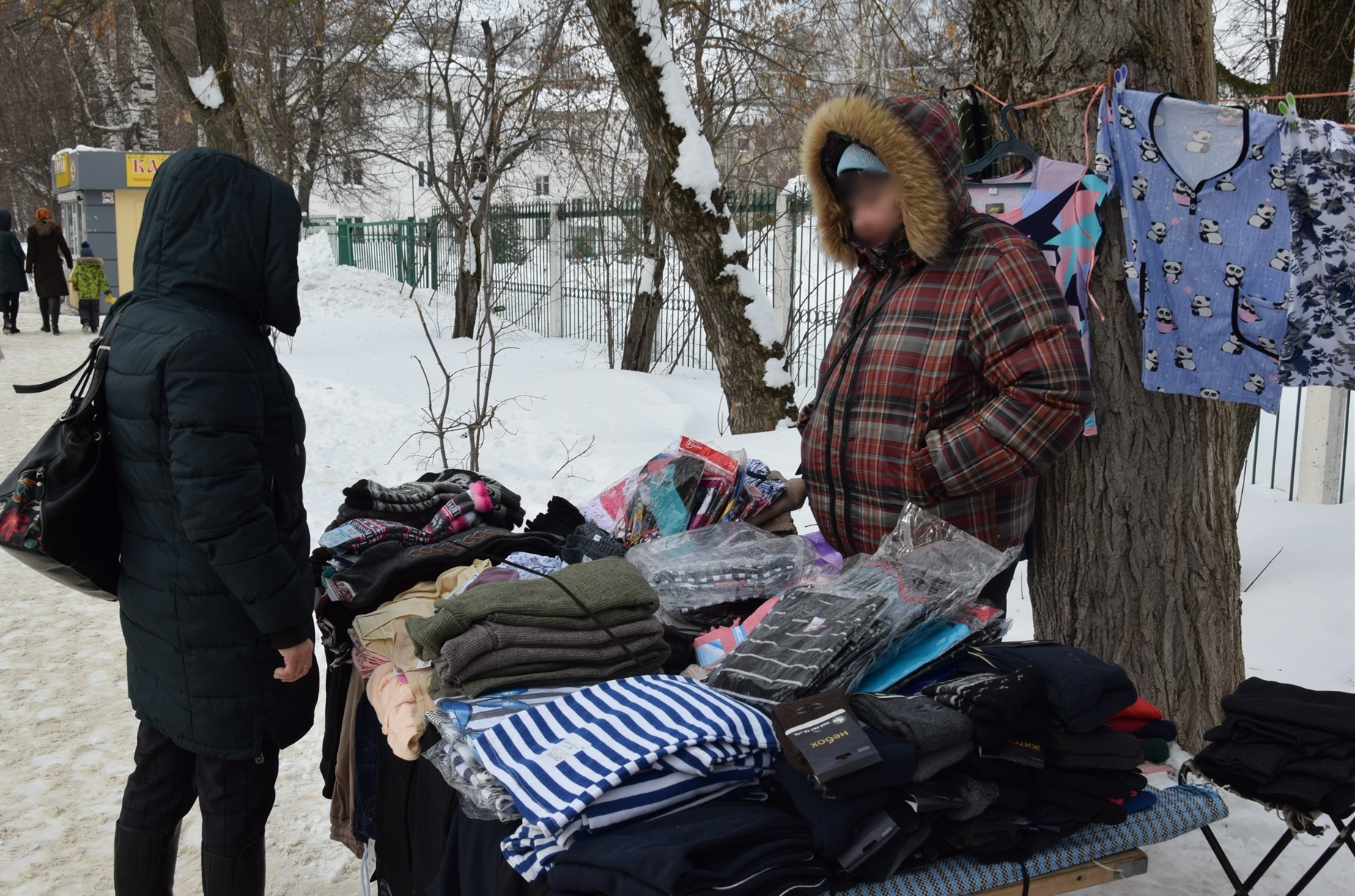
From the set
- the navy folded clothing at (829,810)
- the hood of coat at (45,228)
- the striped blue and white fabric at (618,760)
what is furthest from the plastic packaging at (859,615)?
the hood of coat at (45,228)

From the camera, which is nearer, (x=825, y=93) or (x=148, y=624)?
(x=148, y=624)

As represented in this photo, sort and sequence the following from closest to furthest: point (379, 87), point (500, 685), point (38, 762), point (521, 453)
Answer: point (500, 685), point (38, 762), point (521, 453), point (379, 87)

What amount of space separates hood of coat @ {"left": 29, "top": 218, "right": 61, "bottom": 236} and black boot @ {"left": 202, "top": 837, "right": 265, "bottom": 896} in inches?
649

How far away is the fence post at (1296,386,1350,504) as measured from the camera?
258 inches

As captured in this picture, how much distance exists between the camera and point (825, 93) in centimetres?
1188

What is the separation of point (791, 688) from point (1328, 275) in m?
2.14

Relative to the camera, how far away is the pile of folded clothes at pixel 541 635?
6.88 feet

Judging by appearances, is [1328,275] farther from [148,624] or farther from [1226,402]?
[148,624]

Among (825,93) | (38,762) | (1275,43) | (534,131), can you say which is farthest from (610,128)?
(38,762)

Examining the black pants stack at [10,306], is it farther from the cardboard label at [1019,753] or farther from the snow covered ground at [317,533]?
the cardboard label at [1019,753]

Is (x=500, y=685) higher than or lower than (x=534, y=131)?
lower

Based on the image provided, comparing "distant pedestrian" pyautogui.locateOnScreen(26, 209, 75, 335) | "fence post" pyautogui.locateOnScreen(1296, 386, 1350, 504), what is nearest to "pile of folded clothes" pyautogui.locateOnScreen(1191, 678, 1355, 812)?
"fence post" pyautogui.locateOnScreen(1296, 386, 1350, 504)

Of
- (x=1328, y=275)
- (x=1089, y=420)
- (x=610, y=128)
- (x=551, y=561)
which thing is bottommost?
(x=551, y=561)

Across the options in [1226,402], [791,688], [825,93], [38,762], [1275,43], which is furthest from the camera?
[825,93]
